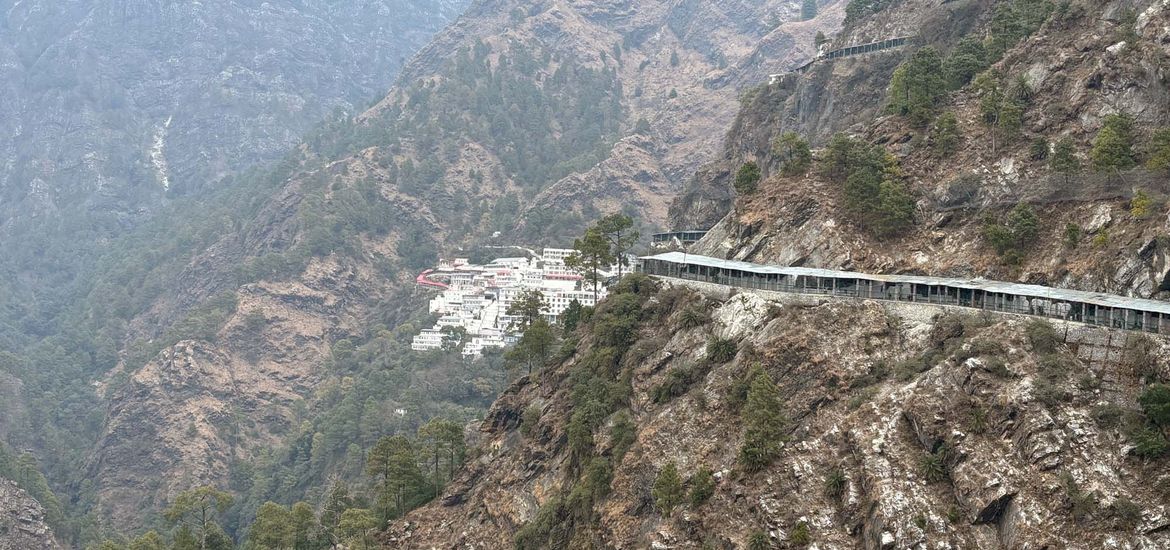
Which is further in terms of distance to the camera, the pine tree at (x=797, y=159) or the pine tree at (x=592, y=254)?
Answer: the pine tree at (x=592, y=254)

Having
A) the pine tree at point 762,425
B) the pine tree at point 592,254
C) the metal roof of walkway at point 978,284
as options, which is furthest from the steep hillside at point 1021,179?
the pine tree at point 762,425

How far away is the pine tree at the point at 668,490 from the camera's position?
6419 centimetres

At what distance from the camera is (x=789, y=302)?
71688 millimetres

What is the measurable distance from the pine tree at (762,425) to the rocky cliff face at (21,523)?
89941mm

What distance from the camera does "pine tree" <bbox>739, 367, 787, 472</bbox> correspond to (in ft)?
204

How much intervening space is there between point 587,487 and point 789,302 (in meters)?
15.9

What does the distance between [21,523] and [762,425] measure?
95021 millimetres

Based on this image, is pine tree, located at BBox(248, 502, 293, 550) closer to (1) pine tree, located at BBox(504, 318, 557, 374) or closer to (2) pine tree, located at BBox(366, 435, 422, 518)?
(2) pine tree, located at BBox(366, 435, 422, 518)

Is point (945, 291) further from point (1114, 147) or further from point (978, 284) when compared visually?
point (1114, 147)

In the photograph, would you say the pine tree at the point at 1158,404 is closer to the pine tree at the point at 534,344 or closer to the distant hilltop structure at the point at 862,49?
the pine tree at the point at 534,344

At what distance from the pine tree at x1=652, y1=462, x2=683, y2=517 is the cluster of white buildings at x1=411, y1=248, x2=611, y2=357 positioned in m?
89.2

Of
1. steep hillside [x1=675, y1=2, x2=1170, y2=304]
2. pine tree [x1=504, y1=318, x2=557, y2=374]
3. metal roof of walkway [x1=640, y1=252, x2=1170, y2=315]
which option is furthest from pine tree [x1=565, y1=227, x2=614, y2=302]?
metal roof of walkway [x1=640, y1=252, x2=1170, y2=315]

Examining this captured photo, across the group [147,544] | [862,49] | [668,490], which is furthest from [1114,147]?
[147,544]

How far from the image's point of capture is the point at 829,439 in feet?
201
